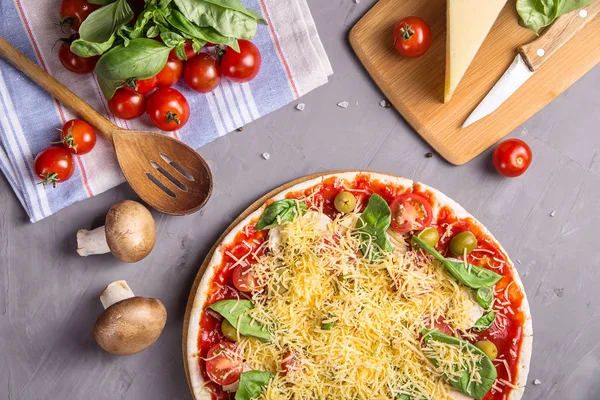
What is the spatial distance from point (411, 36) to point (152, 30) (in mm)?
1288

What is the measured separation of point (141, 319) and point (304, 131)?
1.30 meters

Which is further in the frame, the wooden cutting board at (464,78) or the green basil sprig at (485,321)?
the wooden cutting board at (464,78)

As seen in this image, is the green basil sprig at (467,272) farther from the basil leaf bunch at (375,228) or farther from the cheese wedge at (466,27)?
the cheese wedge at (466,27)

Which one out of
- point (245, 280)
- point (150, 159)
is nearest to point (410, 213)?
point (245, 280)

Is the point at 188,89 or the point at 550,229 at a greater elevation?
A: the point at 188,89

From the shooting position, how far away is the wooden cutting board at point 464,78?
3158 millimetres

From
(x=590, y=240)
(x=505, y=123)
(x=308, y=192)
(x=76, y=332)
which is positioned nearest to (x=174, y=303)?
(x=76, y=332)

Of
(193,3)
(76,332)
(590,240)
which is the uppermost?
(193,3)

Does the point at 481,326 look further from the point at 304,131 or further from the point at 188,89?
the point at 188,89

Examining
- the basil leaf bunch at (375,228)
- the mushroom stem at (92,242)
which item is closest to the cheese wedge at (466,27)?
the basil leaf bunch at (375,228)

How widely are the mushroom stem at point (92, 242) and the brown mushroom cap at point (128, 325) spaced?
13.7 inches

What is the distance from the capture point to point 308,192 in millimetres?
3045

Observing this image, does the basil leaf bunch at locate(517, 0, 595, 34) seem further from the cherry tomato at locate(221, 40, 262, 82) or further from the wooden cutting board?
the cherry tomato at locate(221, 40, 262, 82)

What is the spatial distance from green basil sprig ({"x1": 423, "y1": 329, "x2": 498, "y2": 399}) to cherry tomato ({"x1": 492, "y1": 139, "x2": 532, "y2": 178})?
3.13ft
